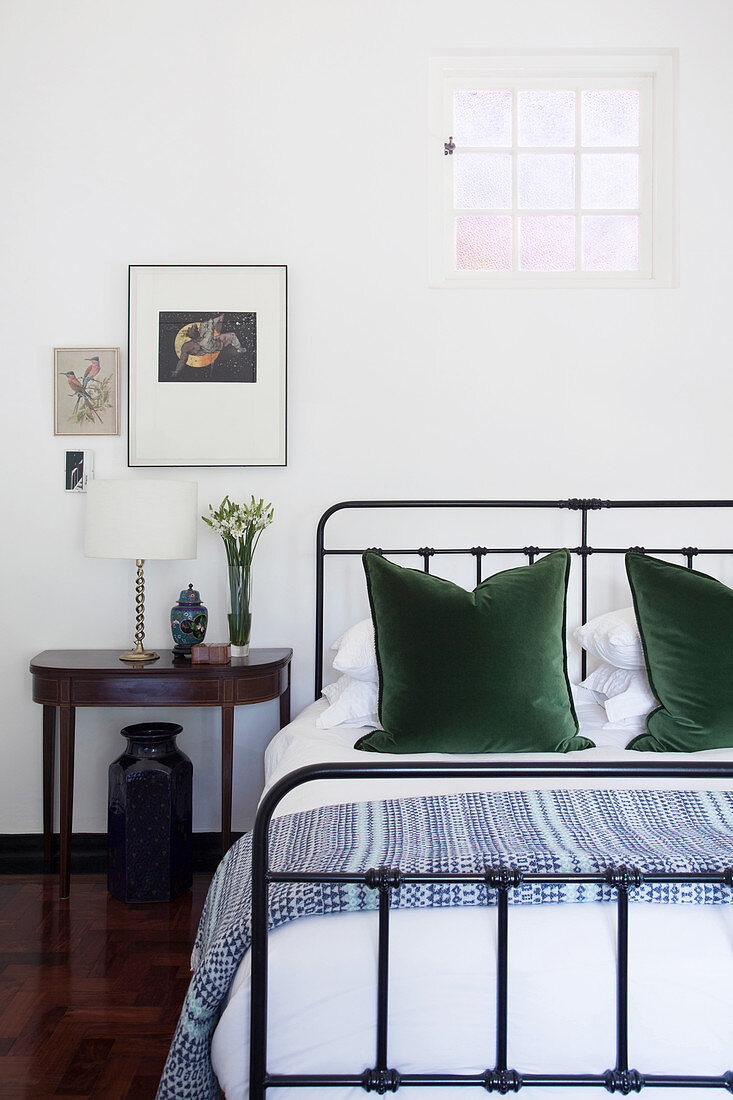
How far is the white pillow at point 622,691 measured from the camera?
2260 millimetres

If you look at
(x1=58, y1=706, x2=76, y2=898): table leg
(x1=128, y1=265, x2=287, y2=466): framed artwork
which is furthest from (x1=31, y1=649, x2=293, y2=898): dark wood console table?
(x1=128, y1=265, x2=287, y2=466): framed artwork

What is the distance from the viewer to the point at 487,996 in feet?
3.74

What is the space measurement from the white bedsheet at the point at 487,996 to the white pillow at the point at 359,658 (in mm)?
1138

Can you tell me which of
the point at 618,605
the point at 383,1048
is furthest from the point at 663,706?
the point at 383,1048

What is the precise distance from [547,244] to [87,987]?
2.55 metres

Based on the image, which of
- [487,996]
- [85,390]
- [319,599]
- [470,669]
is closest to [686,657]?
[470,669]

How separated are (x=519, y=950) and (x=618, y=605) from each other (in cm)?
179

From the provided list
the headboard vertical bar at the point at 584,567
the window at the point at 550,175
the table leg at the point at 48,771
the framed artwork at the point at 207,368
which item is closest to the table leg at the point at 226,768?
the table leg at the point at 48,771

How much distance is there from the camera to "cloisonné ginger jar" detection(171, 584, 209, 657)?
268cm

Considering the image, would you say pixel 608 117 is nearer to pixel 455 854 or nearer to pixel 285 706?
pixel 285 706

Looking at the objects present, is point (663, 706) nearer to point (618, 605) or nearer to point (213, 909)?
point (618, 605)

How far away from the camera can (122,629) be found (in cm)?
287

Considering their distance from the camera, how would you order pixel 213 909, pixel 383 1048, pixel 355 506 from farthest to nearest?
1. pixel 355 506
2. pixel 213 909
3. pixel 383 1048

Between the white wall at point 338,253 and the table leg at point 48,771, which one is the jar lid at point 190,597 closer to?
the white wall at point 338,253
